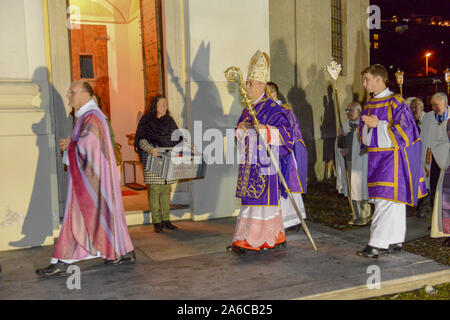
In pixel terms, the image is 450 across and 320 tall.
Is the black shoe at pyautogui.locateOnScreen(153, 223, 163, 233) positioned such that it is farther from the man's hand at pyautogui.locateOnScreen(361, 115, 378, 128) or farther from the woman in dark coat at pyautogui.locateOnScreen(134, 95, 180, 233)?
the man's hand at pyautogui.locateOnScreen(361, 115, 378, 128)

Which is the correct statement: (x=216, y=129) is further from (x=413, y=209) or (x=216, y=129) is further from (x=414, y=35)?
(x=414, y=35)

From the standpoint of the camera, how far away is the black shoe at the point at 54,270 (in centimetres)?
473

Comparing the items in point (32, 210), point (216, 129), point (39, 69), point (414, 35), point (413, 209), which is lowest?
point (413, 209)

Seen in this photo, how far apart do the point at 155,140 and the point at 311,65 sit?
6214 mm

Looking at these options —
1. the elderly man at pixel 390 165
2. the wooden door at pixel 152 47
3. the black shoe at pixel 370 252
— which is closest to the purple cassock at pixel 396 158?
the elderly man at pixel 390 165

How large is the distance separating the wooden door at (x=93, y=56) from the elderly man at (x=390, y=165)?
6286mm

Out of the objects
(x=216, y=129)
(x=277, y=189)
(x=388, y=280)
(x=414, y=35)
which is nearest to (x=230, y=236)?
(x=277, y=189)

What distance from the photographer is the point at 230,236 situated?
6316 millimetres

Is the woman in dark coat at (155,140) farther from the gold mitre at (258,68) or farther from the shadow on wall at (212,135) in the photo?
the gold mitre at (258,68)

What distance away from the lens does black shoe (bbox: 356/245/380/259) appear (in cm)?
514

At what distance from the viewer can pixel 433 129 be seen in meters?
7.14
